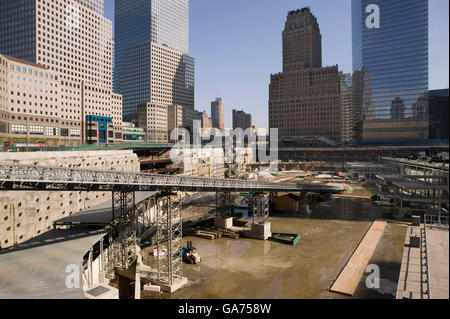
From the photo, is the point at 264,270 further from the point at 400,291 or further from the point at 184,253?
the point at 400,291

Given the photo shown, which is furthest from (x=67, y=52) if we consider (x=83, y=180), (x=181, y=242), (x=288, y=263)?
(x=288, y=263)

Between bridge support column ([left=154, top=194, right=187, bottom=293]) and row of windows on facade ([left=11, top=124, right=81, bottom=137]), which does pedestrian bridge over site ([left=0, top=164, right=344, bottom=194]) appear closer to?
bridge support column ([left=154, top=194, right=187, bottom=293])

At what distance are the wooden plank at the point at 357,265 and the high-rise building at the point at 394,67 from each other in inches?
5495

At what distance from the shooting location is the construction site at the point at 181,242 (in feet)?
75.1

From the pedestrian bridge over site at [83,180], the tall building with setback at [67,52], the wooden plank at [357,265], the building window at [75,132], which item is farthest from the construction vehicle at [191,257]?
the building window at [75,132]

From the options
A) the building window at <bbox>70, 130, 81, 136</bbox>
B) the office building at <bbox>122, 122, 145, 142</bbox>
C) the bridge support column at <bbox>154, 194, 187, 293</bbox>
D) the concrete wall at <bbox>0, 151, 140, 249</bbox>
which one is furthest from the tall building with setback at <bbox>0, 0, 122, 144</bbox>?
the bridge support column at <bbox>154, 194, 187, 293</bbox>

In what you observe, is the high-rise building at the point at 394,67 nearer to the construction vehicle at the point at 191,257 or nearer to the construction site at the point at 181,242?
the construction site at the point at 181,242

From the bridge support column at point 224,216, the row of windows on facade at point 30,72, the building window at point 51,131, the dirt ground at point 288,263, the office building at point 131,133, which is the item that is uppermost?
the row of windows on facade at point 30,72

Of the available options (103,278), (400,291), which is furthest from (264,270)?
(400,291)

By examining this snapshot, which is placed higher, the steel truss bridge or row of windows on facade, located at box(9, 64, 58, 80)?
row of windows on facade, located at box(9, 64, 58, 80)

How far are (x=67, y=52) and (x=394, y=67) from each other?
174128 mm

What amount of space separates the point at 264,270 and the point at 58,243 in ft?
74.5

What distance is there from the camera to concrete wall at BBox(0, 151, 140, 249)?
38.7 m

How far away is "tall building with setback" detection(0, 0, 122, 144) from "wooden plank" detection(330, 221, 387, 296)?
385 feet
